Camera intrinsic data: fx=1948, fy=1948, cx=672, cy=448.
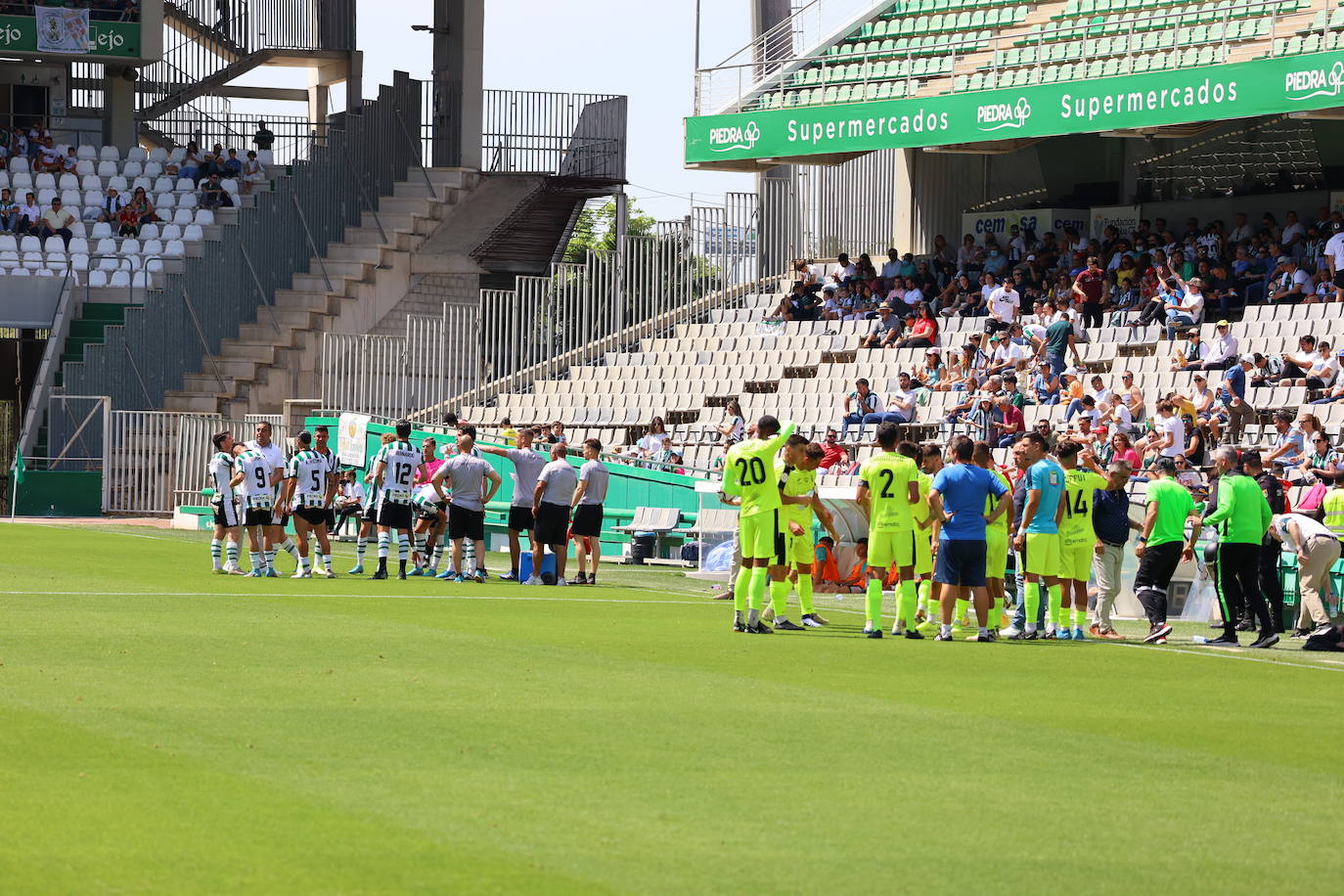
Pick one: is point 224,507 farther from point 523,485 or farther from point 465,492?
point 523,485

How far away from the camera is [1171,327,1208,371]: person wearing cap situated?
1100 inches

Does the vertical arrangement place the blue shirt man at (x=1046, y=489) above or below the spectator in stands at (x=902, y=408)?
below

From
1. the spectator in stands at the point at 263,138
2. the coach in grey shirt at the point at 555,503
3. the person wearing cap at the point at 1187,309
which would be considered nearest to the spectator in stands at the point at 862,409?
the person wearing cap at the point at 1187,309

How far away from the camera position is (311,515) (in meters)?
22.4

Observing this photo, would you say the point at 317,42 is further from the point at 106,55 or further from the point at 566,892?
the point at 566,892

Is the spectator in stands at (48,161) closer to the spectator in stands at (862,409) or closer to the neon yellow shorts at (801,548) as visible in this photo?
the spectator in stands at (862,409)

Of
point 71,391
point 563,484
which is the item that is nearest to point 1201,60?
point 563,484

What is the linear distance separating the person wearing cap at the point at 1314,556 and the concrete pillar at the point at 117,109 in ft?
118

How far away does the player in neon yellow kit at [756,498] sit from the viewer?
1647 cm

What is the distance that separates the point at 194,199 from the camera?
43094mm

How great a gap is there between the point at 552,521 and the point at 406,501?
182 cm

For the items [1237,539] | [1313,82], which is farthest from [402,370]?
[1237,539]

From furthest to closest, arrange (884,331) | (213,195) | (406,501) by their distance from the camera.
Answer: (213,195) < (884,331) < (406,501)

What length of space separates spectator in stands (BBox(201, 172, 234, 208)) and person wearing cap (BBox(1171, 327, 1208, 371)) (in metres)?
23.2
